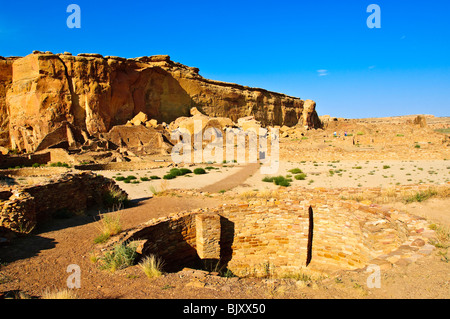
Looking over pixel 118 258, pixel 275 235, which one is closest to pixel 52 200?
pixel 118 258

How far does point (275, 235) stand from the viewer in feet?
24.2

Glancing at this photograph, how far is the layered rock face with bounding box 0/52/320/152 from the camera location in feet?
124

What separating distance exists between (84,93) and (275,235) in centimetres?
4177

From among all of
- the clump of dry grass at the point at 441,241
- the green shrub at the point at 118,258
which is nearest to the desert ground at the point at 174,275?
the clump of dry grass at the point at 441,241

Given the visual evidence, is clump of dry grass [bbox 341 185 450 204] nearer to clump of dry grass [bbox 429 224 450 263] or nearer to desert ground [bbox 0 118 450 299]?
desert ground [bbox 0 118 450 299]

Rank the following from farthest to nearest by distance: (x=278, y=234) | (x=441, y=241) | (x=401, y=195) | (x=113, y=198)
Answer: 1. (x=113, y=198)
2. (x=401, y=195)
3. (x=278, y=234)
4. (x=441, y=241)

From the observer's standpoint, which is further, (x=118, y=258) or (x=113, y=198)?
(x=113, y=198)

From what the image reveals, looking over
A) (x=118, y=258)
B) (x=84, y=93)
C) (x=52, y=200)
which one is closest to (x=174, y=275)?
(x=118, y=258)

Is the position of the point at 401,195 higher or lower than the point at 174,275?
higher

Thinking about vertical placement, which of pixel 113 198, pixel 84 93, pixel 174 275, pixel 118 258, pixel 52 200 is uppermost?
pixel 84 93

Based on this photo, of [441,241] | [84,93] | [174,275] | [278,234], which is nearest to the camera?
[174,275]

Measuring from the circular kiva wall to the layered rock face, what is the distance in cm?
3177

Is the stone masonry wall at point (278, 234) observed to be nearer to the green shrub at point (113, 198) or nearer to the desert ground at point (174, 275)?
the desert ground at point (174, 275)

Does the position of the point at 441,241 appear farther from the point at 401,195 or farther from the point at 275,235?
the point at 401,195
